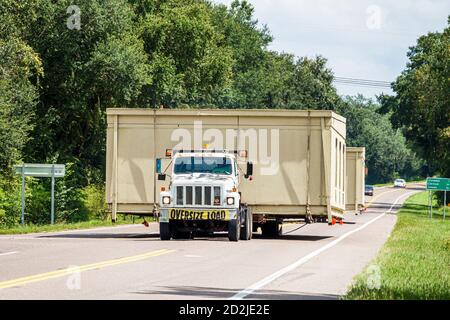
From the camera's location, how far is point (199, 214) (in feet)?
97.8

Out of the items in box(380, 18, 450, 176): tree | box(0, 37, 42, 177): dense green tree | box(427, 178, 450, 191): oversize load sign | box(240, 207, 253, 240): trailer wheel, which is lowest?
box(240, 207, 253, 240): trailer wheel

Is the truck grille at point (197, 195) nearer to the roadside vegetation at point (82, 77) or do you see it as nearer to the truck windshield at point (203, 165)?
the truck windshield at point (203, 165)

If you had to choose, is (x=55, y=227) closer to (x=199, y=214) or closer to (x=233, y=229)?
(x=199, y=214)

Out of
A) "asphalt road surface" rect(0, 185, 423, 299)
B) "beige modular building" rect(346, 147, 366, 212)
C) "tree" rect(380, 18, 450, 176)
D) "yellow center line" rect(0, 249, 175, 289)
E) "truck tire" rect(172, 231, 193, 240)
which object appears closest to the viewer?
"asphalt road surface" rect(0, 185, 423, 299)

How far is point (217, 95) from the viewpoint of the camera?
337 feet

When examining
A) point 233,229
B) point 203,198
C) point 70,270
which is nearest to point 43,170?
point 203,198

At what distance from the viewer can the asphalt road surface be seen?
14383 mm

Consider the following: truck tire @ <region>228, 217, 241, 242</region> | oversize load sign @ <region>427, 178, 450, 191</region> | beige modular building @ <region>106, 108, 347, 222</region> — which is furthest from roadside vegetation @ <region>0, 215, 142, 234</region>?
oversize load sign @ <region>427, 178, 450, 191</region>

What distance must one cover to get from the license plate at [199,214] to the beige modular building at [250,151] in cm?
210

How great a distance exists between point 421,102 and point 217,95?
1999 cm

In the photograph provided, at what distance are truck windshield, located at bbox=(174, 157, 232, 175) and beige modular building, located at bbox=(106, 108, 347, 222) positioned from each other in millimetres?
731

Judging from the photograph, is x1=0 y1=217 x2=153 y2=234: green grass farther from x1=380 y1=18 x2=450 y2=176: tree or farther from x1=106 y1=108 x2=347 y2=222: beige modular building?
x1=380 y1=18 x2=450 y2=176: tree

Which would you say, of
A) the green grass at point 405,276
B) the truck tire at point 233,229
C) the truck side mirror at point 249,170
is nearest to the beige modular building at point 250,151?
the truck side mirror at point 249,170
